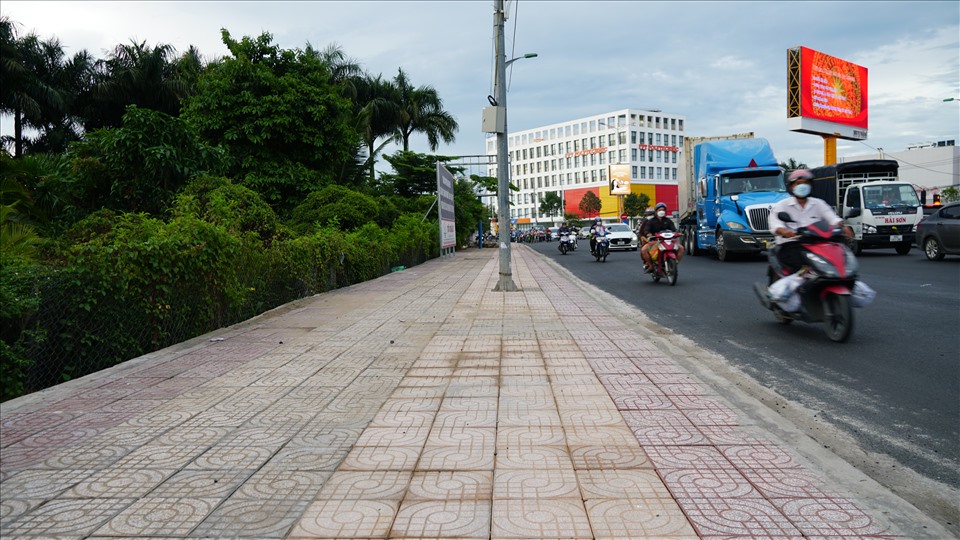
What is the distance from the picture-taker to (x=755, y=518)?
2.83 metres

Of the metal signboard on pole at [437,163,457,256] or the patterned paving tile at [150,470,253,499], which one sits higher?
the metal signboard on pole at [437,163,457,256]

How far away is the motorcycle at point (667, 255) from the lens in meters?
13.9

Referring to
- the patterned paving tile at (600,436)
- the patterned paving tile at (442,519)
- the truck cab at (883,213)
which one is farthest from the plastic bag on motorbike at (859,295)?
the truck cab at (883,213)

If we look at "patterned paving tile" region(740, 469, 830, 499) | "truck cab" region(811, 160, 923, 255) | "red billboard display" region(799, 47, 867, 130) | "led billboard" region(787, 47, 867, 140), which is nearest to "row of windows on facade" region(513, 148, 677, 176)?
"red billboard display" region(799, 47, 867, 130)

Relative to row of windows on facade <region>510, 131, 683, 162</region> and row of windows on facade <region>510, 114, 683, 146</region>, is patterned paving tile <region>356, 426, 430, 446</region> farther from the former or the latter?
row of windows on facade <region>510, 131, 683, 162</region>

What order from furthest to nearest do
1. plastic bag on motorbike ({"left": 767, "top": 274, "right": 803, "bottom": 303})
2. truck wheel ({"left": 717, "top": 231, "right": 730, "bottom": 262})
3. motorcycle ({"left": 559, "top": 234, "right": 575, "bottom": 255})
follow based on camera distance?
motorcycle ({"left": 559, "top": 234, "right": 575, "bottom": 255}), truck wheel ({"left": 717, "top": 231, "right": 730, "bottom": 262}), plastic bag on motorbike ({"left": 767, "top": 274, "right": 803, "bottom": 303})

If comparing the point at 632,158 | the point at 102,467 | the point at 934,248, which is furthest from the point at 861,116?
the point at 632,158

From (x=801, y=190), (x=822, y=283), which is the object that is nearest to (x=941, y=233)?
(x=801, y=190)

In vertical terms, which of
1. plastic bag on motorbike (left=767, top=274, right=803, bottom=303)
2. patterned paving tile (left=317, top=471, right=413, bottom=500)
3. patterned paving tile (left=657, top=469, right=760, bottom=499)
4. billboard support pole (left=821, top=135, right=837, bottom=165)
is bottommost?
patterned paving tile (left=657, top=469, right=760, bottom=499)

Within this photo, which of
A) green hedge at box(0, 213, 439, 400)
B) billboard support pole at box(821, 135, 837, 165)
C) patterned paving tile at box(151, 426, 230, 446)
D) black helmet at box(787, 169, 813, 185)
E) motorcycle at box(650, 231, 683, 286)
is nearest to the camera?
patterned paving tile at box(151, 426, 230, 446)

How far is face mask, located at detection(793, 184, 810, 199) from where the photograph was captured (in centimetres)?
756

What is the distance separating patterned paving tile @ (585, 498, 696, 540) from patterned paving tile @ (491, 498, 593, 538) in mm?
54

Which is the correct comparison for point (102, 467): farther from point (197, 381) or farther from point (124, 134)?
point (124, 134)

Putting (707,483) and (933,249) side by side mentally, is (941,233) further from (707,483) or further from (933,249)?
(707,483)
